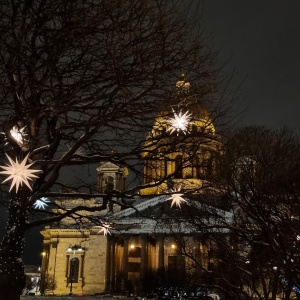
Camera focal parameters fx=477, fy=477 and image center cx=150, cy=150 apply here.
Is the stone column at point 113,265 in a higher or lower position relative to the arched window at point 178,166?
higher

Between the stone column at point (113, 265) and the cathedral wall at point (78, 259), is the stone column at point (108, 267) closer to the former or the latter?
the stone column at point (113, 265)

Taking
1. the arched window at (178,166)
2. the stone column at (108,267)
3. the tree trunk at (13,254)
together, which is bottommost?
the tree trunk at (13,254)

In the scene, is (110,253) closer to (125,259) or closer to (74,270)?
(125,259)

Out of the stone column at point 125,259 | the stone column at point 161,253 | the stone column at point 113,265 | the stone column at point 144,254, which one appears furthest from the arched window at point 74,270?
the stone column at point 161,253

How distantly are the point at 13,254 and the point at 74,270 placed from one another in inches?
2415

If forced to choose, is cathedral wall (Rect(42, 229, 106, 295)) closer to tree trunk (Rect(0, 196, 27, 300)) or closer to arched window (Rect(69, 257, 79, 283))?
arched window (Rect(69, 257, 79, 283))

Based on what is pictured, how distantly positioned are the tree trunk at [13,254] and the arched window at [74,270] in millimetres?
59225

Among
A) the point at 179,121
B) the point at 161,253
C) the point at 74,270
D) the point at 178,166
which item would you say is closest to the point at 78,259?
the point at 74,270

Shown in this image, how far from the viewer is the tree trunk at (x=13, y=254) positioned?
998cm

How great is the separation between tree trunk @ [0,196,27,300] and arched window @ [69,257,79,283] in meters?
59.2

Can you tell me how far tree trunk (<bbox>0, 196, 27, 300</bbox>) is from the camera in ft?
32.7

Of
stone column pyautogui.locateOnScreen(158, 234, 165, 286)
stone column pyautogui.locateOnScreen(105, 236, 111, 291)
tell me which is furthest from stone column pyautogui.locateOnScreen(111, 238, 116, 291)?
stone column pyautogui.locateOnScreen(158, 234, 165, 286)

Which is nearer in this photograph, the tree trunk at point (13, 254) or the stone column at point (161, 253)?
the tree trunk at point (13, 254)

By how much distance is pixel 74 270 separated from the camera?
69.2 metres
